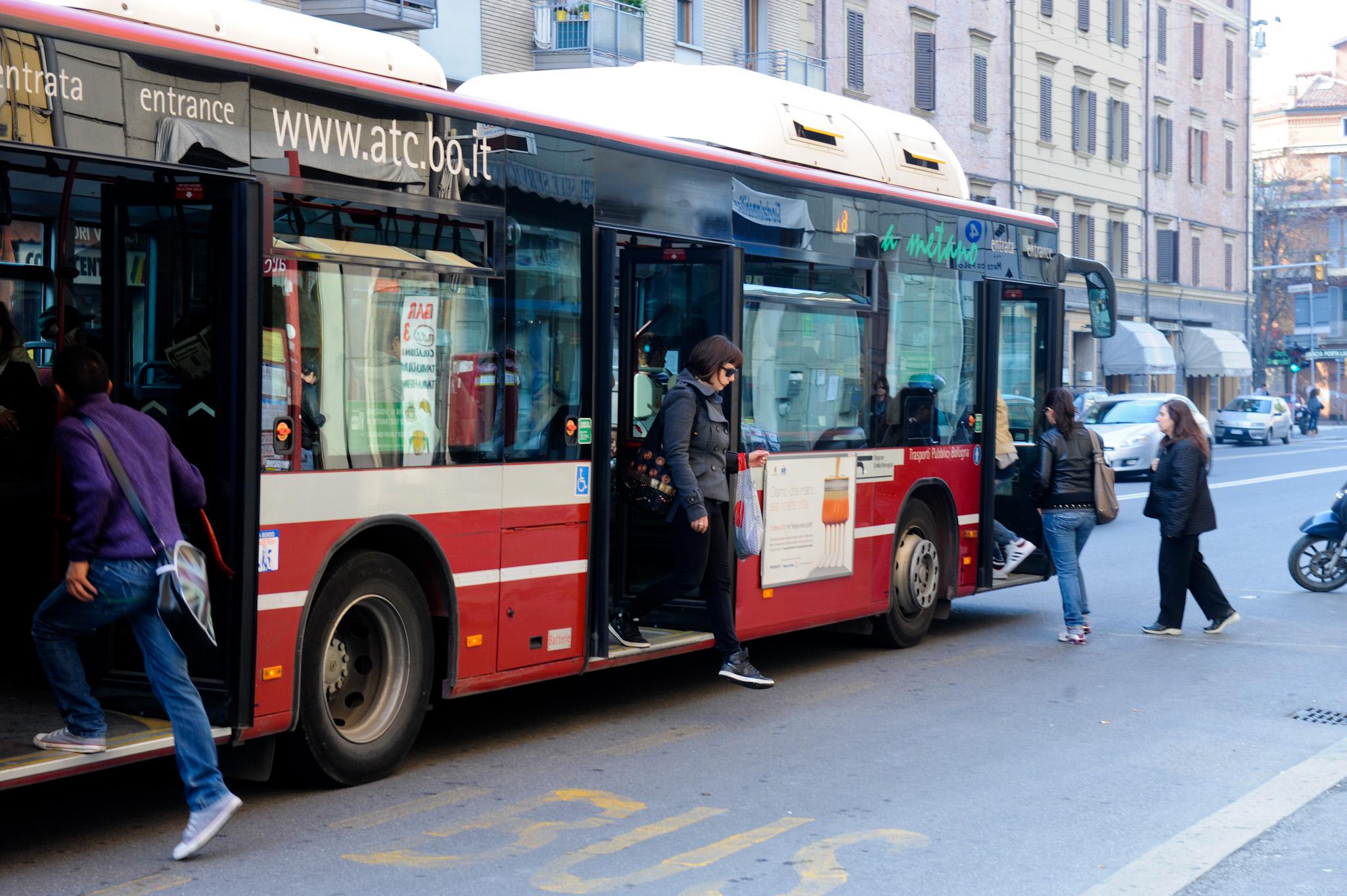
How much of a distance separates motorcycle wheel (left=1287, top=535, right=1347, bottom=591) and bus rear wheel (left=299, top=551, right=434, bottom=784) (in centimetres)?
952

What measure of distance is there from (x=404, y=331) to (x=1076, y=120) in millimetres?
45467

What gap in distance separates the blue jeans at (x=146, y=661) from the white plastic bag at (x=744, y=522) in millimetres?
3754

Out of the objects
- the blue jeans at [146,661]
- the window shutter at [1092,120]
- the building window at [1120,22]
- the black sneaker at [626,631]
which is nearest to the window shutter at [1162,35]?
the building window at [1120,22]

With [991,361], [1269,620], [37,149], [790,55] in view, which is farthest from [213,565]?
[790,55]

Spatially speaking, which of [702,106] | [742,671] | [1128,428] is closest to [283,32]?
[702,106]

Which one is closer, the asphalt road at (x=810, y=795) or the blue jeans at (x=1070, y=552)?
the asphalt road at (x=810, y=795)

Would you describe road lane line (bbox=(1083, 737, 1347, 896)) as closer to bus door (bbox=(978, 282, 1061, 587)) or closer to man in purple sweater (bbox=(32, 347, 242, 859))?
man in purple sweater (bbox=(32, 347, 242, 859))

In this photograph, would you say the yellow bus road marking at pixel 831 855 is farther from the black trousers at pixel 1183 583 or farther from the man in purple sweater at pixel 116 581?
the black trousers at pixel 1183 583

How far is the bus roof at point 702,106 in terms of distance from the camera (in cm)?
921

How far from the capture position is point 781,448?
931 cm

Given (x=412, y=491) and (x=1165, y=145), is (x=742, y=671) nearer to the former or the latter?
(x=412, y=491)

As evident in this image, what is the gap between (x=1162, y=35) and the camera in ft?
183

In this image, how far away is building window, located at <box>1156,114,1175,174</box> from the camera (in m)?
55.4

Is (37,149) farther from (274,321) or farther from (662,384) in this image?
(662,384)
